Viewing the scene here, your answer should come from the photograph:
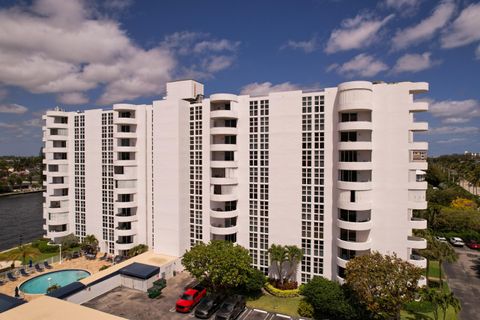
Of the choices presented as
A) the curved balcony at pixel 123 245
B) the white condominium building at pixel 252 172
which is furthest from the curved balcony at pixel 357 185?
the curved balcony at pixel 123 245

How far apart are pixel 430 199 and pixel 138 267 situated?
77497 mm

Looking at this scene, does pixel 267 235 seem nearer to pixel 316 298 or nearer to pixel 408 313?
pixel 316 298

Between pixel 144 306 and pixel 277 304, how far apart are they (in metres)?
15.1

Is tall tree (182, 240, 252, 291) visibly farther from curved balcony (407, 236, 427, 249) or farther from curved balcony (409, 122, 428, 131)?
curved balcony (409, 122, 428, 131)

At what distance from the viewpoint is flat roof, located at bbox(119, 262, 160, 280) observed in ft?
121

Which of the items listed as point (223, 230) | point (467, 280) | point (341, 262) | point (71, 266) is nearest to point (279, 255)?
point (341, 262)

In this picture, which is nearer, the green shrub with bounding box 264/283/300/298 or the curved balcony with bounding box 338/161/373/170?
the curved balcony with bounding box 338/161/373/170

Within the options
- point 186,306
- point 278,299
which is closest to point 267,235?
point 278,299

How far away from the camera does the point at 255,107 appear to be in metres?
39.9

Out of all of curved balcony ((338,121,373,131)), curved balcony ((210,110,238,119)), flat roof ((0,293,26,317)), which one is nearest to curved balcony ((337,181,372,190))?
curved balcony ((338,121,373,131))

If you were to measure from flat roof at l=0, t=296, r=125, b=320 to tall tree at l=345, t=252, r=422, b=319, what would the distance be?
21.3 meters

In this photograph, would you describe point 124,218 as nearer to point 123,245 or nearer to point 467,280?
point 123,245

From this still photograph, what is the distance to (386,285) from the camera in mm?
26953

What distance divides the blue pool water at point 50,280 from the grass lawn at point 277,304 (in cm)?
2606
